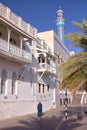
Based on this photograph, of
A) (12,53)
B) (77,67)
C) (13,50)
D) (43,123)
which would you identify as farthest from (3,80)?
(77,67)

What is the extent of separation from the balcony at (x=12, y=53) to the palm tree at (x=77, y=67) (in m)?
6.00

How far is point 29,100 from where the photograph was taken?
24906 millimetres

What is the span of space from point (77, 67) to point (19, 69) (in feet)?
32.8

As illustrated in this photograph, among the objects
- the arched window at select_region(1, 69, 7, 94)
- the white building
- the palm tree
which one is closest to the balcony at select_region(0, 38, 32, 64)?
the white building

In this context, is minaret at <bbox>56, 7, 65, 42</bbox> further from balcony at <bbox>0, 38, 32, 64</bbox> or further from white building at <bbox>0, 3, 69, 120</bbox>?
balcony at <bbox>0, 38, 32, 64</bbox>

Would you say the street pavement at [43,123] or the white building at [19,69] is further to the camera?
the white building at [19,69]

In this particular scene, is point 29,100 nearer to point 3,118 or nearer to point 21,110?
point 21,110

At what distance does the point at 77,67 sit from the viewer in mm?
13508

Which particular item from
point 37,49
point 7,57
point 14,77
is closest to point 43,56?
point 37,49

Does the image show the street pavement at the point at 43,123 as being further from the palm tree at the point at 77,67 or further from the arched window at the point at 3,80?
the palm tree at the point at 77,67

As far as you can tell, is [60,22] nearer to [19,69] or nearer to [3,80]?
[19,69]

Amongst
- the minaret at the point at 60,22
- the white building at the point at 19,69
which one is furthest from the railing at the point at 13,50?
the minaret at the point at 60,22

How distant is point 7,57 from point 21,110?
5.91m

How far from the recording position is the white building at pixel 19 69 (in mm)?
19547
